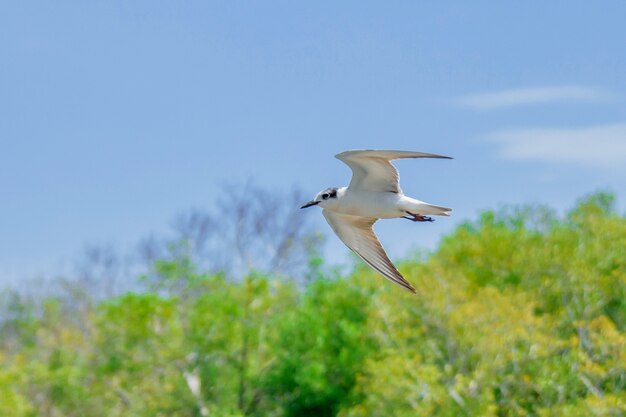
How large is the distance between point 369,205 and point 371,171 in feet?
0.82

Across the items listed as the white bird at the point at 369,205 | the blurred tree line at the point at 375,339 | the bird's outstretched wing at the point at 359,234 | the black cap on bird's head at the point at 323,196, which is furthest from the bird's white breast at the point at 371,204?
the blurred tree line at the point at 375,339

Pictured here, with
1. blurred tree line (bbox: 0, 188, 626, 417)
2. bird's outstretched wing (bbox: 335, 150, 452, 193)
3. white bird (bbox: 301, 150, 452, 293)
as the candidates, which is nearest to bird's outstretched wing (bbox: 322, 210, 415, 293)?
white bird (bbox: 301, 150, 452, 293)

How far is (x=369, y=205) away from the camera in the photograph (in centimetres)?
823

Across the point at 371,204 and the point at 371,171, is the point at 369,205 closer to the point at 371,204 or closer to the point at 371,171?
the point at 371,204

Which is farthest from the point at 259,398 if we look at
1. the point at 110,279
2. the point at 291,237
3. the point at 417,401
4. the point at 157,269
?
the point at 110,279

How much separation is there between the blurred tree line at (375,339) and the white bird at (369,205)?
380 inches

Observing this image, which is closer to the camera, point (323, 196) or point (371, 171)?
point (371, 171)

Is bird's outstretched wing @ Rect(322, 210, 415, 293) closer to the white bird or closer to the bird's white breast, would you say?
the white bird

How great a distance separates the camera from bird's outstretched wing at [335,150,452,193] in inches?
311

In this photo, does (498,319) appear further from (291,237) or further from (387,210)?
(291,237)

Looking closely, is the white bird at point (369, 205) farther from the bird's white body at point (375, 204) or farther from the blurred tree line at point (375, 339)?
the blurred tree line at point (375, 339)

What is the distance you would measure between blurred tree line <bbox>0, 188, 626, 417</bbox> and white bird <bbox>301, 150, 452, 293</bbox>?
31.7 ft

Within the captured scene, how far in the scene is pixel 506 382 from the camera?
19.2m

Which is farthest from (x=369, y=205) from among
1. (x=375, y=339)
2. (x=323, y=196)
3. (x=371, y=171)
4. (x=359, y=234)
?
(x=375, y=339)
